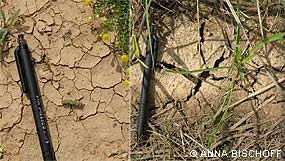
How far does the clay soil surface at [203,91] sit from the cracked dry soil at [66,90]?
0.09m

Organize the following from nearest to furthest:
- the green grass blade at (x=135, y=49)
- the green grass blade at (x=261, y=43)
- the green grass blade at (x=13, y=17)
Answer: the green grass blade at (x=261, y=43), the green grass blade at (x=135, y=49), the green grass blade at (x=13, y=17)

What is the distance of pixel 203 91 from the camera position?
215 centimetres

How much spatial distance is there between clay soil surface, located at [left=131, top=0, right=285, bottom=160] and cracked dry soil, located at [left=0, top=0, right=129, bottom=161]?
0.09 meters

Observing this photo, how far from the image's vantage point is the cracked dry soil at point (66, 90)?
2188 millimetres

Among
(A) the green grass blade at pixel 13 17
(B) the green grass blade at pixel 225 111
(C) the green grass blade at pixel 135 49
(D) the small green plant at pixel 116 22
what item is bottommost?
(B) the green grass blade at pixel 225 111

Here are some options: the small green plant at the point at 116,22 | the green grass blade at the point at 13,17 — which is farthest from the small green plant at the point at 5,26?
the small green plant at the point at 116,22

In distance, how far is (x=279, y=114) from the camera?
2125 mm

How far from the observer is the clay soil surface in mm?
2111

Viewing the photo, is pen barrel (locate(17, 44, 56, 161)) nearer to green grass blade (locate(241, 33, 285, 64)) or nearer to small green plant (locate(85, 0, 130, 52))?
small green plant (locate(85, 0, 130, 52))

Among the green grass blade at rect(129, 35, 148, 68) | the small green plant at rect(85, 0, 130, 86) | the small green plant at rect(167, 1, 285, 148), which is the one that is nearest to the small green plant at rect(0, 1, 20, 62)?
the small green plant at rect(85, 0, 130, 86)

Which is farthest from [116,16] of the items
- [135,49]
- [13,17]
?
[13,17]

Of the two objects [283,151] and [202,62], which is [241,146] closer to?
[283,151]

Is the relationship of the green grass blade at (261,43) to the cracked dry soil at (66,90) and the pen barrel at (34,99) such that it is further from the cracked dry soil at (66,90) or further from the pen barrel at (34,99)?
the pen barrel at (34,99)

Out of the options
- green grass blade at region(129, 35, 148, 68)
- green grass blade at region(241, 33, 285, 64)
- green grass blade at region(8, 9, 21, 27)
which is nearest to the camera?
green grass blade at region(241, 33, 285, 64)
